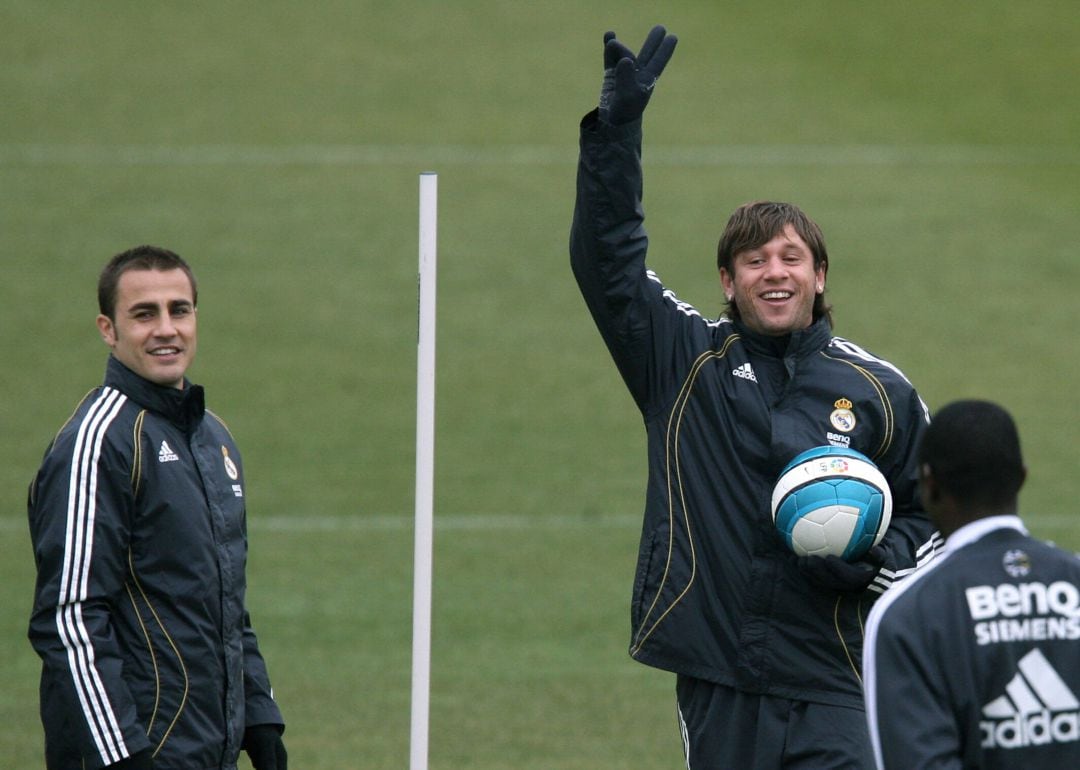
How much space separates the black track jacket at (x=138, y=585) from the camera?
4.77 m

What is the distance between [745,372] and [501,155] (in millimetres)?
16027

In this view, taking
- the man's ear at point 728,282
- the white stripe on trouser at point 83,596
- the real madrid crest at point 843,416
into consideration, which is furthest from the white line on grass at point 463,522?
the white stripe on trouser at point 83,596

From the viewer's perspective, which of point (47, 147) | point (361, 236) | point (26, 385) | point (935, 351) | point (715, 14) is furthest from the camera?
point (715, 14)

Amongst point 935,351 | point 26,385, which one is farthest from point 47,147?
point 935,351

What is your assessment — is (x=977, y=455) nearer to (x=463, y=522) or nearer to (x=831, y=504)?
(x=831, y=504)

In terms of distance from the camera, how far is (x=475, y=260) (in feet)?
61.5

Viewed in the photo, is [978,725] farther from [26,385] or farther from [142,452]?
[26,385]

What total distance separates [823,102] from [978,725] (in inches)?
750

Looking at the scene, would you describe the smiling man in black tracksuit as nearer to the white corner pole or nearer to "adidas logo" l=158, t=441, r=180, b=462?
the white corner pole

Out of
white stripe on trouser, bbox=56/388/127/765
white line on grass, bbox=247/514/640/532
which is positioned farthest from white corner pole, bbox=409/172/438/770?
white line on grass, bbox=247/514/640/532

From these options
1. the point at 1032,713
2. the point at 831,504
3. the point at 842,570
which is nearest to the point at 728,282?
the point at 831,504

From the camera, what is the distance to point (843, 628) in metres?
5.27

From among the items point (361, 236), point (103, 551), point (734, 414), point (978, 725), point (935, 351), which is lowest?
point (978, 725)

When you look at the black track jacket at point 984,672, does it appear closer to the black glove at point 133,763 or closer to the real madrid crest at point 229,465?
the black glove at point 133,763
